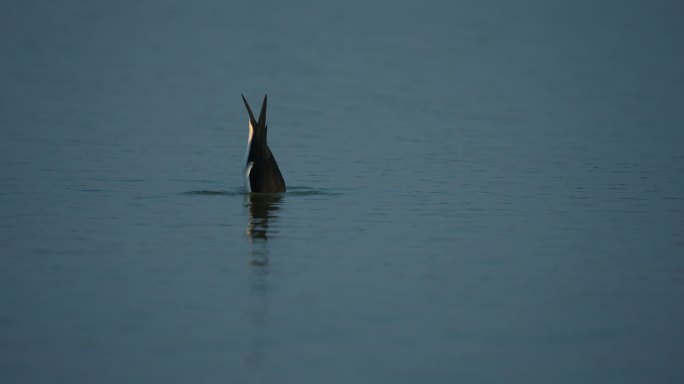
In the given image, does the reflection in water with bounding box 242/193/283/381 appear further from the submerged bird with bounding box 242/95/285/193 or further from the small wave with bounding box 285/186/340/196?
the small wave with bounding box 285/186/340/196

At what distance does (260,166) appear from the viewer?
17.9m

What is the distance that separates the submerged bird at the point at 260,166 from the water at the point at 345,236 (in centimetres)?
39

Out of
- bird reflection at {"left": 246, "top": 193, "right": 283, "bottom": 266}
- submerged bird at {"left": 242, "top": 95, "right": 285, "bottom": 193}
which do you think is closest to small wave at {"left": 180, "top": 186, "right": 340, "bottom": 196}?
submerged bird at {"left": 242, "top": 95, "right": 285, "bottom": 193}

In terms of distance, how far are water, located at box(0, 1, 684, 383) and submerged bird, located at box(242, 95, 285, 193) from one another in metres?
0.39

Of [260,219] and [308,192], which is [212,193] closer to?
[308,192]

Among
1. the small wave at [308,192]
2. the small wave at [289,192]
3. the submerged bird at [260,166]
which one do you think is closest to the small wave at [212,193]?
the small wave at [289,192]

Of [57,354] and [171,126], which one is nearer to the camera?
[57,354]

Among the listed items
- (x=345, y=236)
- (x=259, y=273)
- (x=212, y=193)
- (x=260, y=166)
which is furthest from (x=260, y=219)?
(x=259, y=273)

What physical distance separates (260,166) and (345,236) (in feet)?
12.9

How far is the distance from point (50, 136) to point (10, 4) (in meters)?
57.5

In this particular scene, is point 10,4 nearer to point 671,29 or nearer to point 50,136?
point 671,29

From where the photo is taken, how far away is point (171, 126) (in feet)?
94.6

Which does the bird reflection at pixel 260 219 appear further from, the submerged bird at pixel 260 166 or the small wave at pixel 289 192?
the small wave at pixel 289 192

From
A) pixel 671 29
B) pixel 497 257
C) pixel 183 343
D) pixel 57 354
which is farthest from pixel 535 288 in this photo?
pixel 671 29
